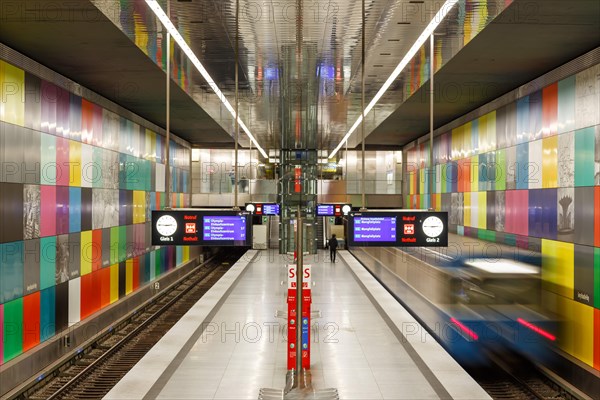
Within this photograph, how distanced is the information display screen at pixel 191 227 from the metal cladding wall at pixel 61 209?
37cm

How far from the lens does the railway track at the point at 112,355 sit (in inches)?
436

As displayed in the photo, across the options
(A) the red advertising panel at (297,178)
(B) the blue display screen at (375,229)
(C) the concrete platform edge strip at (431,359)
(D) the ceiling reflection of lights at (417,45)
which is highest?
(D) the ceiling reflection of lights at (417,45)

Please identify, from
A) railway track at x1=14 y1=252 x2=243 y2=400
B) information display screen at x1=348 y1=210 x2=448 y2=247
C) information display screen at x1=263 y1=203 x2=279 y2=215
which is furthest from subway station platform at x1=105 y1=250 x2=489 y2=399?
information display screen at x1=263 y1=203 x2=279 y2=215

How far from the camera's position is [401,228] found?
29.4ft

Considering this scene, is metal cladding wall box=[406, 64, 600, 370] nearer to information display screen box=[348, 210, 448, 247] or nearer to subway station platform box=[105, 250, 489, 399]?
information display screen box=[348, 210, 448, 247]

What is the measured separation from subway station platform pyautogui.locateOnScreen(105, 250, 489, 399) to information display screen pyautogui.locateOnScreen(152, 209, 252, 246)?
2136 millimetres

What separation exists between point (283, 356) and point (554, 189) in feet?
21.9

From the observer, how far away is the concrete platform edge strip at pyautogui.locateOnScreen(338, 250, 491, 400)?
26.5ft

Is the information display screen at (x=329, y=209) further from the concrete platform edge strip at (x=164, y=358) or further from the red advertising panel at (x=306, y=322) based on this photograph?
the red advertising panel at (x=306, y=322)

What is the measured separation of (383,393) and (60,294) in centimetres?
799

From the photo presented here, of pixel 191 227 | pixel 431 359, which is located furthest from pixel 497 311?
pixel 191 227

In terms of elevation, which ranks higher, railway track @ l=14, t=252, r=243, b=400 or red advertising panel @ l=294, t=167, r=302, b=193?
red advertising panel @ l=294, t=167, r=302, b=193

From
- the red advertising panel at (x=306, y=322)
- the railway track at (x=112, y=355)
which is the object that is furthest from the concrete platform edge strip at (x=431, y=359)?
the railway track at (x=112, y=355)

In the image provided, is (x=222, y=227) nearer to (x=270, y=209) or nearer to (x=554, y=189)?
(x=554, y=189)
